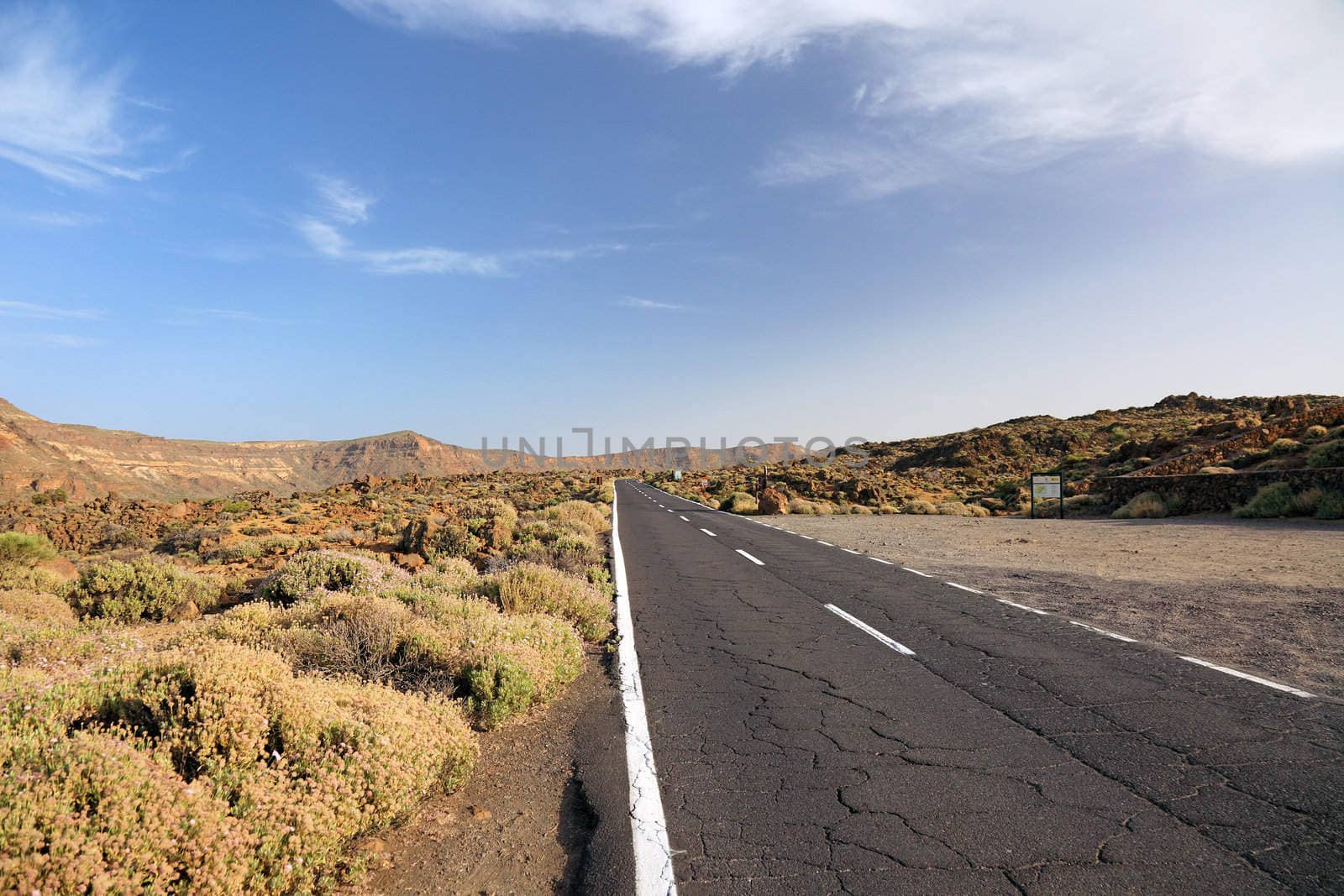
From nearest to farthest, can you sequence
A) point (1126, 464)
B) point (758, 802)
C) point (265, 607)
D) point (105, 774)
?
point (105, 774) → point (758, 802) → point (265, 607) → point (1126, 464)

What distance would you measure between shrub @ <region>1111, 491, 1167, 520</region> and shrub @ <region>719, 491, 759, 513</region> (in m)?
16.5

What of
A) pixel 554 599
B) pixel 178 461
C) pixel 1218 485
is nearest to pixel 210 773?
pixel 554 599

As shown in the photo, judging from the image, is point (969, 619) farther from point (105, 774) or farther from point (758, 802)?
point (105, 774)

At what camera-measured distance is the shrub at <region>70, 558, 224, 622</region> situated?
26.6 ft

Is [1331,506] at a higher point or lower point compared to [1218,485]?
lower

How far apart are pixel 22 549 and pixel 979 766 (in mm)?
13250

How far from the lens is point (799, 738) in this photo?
4.55m

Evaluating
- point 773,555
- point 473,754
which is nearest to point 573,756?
point 473,754

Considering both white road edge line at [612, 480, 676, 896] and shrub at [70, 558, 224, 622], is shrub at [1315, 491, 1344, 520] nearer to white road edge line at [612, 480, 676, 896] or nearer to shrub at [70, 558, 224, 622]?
white road edge line at [612, 480, 676, 896]

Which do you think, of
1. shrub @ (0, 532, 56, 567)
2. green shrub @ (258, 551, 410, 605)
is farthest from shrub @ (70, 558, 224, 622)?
shrub @ (0, 532, 56, 567)

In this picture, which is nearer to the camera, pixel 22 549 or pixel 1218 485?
pixel 22 549

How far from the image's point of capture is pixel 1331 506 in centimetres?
1794

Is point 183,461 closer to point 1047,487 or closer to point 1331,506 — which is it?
point 1047,487

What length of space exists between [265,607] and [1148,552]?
1651 centimetres
